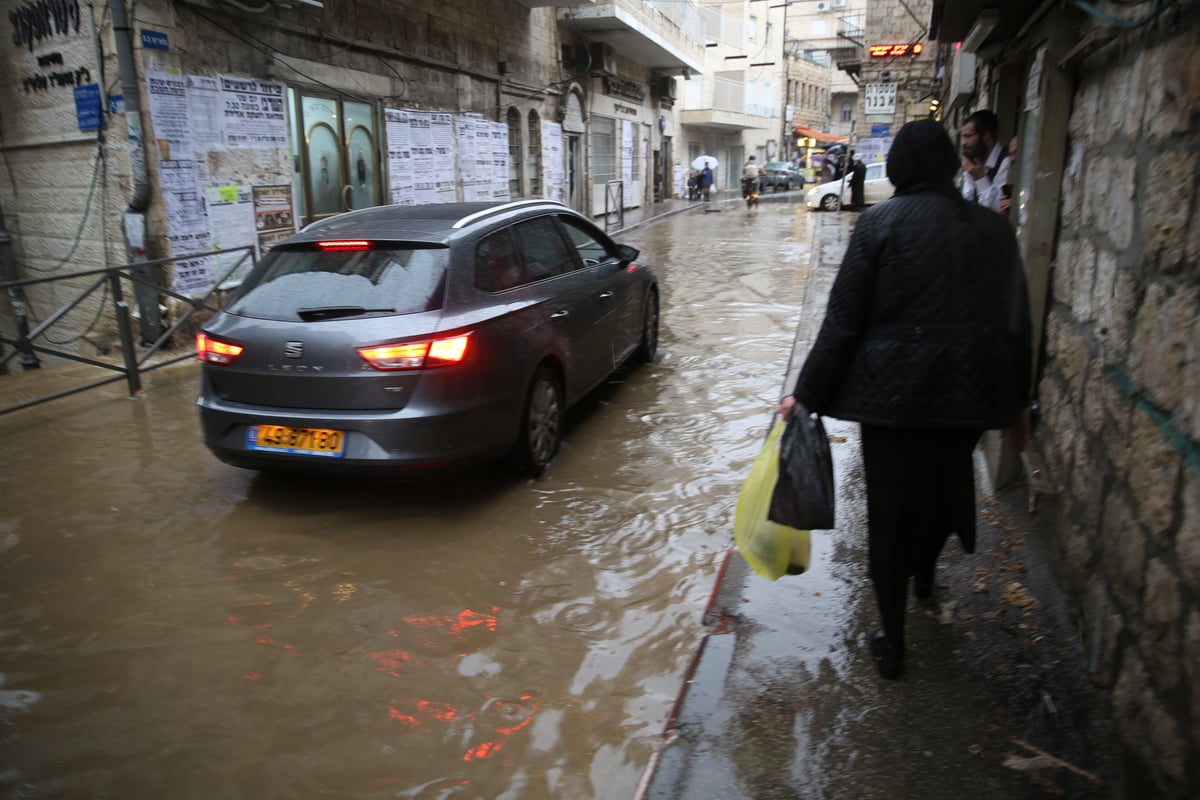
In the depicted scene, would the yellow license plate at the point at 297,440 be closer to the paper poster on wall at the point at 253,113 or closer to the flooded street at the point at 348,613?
the flooded street at the point at 348,613

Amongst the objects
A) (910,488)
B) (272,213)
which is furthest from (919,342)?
(272,213)

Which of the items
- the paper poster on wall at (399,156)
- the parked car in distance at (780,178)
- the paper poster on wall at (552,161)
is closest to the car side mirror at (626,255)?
the paper poster on wall at (399,156)

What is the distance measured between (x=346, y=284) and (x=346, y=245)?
296 millimetres

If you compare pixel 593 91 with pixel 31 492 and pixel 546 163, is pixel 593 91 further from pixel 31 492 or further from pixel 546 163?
pixel 31 492

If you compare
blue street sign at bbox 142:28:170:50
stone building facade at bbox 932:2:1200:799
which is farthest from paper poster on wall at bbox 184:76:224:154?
stone building facade at bbox 932:2:1200:799

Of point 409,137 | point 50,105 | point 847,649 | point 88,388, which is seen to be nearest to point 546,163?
point 409,137

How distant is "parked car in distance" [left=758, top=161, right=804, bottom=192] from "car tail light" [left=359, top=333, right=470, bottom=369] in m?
39.3

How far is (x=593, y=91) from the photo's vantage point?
22797 millimetres

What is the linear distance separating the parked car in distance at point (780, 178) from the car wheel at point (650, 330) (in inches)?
1398

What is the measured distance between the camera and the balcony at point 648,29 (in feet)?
65.1

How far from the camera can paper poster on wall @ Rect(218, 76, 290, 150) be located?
947 centimetres

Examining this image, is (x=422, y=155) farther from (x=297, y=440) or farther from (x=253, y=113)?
(x=297, y=440)

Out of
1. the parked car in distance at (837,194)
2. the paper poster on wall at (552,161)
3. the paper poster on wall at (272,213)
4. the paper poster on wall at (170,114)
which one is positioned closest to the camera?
the paper poster on wall at (170,114)

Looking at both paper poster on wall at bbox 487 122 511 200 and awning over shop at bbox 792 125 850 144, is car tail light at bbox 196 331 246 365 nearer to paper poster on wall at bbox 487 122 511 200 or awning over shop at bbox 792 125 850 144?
paper poster on wall at bbox 487 122 511 200
